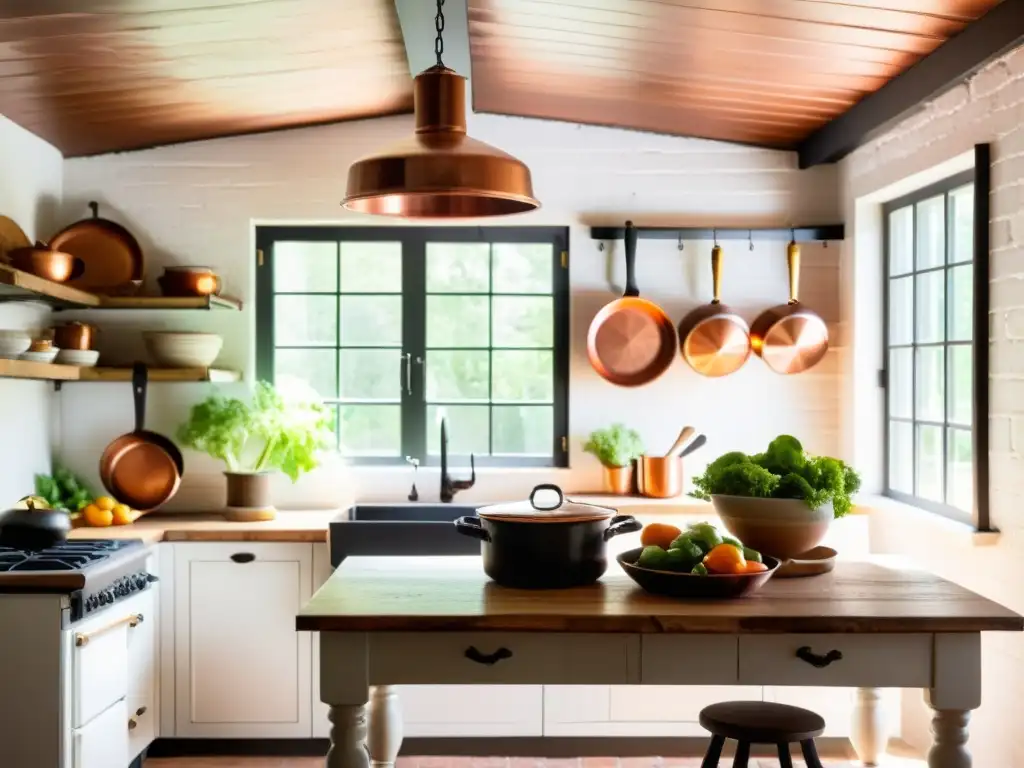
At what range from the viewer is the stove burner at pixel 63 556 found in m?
3.41

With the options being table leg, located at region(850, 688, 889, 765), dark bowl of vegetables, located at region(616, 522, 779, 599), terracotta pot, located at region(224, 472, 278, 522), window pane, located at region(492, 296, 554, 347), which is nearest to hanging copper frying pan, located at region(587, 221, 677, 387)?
window pane, located at region(492, 296, 554, 347)

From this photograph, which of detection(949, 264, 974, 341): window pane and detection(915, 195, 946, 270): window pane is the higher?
detection(915, 195, 946, 270): window pane

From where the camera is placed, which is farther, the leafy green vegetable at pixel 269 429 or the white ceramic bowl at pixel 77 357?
the leafy green vegetable at pixel 269 429

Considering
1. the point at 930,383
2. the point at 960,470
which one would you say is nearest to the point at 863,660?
the point at 960,470

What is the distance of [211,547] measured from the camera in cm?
430

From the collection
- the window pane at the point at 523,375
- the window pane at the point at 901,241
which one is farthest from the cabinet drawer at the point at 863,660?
the window pane at the point at 523,375

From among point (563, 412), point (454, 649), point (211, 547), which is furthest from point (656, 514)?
point (454, 649)

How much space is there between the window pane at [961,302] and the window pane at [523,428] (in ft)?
6.06

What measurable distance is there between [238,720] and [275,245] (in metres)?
2.13

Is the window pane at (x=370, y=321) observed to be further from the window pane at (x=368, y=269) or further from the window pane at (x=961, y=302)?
the window pane at (x=961, y=302)

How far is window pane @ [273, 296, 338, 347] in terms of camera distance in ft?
16.9

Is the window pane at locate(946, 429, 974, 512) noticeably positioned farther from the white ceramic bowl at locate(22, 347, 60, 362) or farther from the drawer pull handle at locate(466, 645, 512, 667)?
the white ceramic bowl at locate(22, 347, 60, 362)

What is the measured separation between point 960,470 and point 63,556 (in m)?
3.13

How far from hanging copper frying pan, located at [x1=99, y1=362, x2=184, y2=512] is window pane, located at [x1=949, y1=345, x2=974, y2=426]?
320 centimetres
